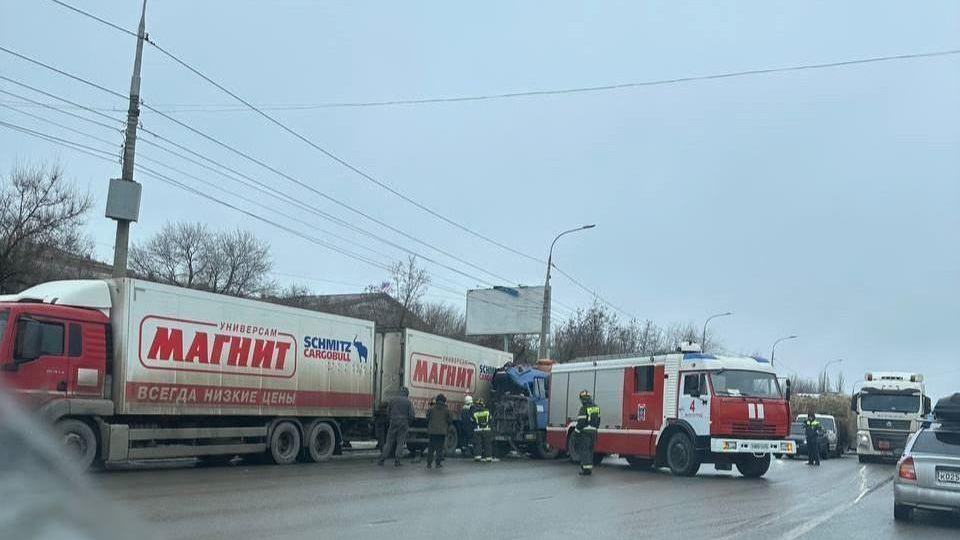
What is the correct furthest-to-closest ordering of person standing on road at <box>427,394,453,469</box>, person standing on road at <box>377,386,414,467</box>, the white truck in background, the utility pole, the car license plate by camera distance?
the white truck in background → person standing on road at <box>427,394,453,469</box> → person standing on road at <box>377,386,414,467</box> → the utility pole → the car license plate

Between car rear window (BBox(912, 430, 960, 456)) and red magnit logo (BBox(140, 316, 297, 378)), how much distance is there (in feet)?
40.0

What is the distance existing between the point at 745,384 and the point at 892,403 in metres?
13.0

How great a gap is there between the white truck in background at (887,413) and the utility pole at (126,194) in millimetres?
22948

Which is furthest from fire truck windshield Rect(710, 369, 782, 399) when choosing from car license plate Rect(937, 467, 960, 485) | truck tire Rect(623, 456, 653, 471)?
car license plate Rect(937, 467, 960, 485)

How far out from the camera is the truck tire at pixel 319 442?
19078 millimetres

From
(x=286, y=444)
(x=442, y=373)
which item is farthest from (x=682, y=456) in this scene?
(x=286, y=444)

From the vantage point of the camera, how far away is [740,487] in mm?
16375

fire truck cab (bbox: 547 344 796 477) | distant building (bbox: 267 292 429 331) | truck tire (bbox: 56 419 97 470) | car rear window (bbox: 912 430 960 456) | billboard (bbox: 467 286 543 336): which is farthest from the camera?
distant building (bbox: 267 292 429 331)

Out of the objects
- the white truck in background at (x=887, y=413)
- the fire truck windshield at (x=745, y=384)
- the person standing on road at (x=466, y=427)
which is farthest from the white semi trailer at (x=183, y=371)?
the white truck in background at (x=887, y=413)

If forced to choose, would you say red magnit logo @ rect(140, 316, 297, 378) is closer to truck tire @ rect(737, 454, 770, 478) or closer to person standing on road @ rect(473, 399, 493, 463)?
person standing on road @ rect(473, 399, 493, 463)

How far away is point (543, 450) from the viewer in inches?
1006

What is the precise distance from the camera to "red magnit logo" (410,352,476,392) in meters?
23.0

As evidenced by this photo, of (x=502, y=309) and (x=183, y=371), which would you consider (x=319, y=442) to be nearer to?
(x=183, y=371)

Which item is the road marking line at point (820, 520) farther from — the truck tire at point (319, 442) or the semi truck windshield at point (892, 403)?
the semi truck windshield at point (892, 403)
